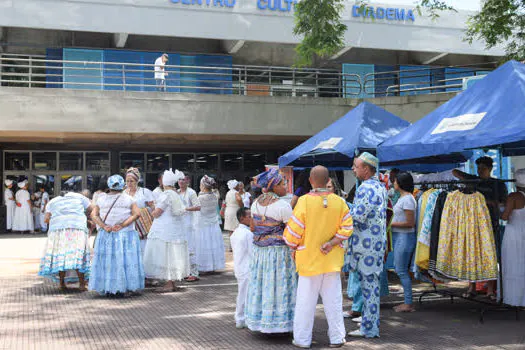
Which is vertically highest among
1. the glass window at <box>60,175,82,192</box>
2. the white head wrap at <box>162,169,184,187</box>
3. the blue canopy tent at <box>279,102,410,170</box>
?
the blue canopy tent at <box>279,102,410,170</box>

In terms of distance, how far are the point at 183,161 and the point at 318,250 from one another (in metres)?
19.7

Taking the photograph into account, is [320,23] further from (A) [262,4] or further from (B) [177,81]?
(B) [177,81]

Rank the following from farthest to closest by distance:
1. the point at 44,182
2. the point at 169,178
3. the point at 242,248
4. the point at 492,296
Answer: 1. the point at 44,182
2. the point at 169,178
3. the point at 492,296
4. the point at 242,248

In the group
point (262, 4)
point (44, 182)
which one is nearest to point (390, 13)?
point (262, 4)

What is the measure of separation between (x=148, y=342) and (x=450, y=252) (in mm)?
3507

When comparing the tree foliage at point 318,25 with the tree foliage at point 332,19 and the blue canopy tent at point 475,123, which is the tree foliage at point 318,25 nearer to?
the tree foliage at point 332,19

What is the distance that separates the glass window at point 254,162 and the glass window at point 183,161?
2283 millimetres

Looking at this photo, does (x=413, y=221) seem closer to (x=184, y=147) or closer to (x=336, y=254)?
(x=336, y=254)

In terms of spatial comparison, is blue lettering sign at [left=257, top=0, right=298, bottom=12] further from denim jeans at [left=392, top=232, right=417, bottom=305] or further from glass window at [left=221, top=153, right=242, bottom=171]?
denim jeans at [left=392, top=232, right=417, bottom=305]

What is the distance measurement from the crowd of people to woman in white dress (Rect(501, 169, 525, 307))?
0.04 feet

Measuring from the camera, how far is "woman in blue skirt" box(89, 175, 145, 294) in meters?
8.48

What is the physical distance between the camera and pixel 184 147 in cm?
2444

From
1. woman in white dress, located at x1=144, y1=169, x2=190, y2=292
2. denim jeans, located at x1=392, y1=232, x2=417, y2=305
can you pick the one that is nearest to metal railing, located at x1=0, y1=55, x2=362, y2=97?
woman in white dress, located at x1=144, y1=169, x2=190, y2=292

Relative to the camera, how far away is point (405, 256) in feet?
24.3
